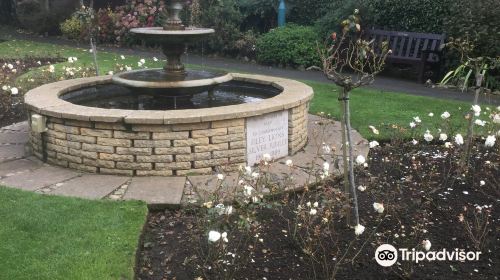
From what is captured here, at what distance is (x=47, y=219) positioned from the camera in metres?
3.85

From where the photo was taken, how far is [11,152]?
18.0 feet

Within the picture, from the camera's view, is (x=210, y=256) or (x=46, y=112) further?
(x=46, y=112)

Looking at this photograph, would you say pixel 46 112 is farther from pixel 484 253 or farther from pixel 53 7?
pixel 53 7

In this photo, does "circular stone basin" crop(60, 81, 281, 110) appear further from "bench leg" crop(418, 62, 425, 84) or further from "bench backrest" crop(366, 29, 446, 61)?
"bench backrest" crop(366, 29, 446, 61)

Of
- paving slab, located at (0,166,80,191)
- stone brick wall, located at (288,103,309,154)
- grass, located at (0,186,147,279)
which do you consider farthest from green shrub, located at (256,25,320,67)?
grass, located at (0,186,147,279)

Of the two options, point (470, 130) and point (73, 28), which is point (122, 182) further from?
point (73, 28)

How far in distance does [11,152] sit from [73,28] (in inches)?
484

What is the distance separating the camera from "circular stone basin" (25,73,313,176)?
464cm

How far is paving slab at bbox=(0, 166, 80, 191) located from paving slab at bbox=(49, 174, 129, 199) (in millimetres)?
127

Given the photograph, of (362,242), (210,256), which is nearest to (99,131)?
(210,256)

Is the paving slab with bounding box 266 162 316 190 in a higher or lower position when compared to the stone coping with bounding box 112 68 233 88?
lower

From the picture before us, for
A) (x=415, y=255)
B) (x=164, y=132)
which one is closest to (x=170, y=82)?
(x=164, y=132)

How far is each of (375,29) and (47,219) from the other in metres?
10.2

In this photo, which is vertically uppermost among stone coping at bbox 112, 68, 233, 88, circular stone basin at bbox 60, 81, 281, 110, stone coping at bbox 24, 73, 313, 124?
stone coping at bbox 112, 68, 233, 88
